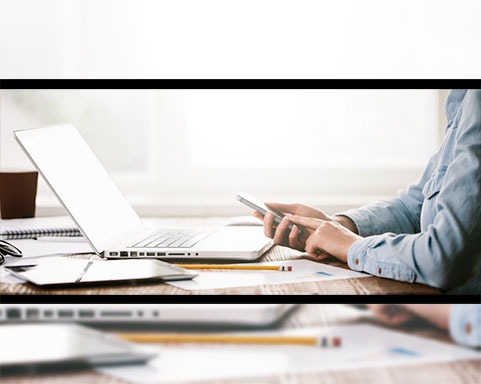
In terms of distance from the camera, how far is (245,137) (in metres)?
1.76

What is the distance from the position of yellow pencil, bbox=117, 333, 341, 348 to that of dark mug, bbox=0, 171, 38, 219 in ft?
1.55

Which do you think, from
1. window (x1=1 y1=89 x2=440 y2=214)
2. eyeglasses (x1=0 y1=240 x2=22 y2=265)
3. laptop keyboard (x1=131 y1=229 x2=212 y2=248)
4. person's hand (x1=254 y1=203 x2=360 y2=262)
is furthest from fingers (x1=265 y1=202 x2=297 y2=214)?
window (x1=1 y1=89 x2=440 y2=214)

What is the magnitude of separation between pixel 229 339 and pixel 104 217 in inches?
9.7

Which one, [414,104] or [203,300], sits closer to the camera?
[203,300]

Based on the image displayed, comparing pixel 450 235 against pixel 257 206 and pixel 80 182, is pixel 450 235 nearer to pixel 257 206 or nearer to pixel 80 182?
pixel 257 206

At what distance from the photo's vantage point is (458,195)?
0.80 metres

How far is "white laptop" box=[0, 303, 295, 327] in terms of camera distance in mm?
882

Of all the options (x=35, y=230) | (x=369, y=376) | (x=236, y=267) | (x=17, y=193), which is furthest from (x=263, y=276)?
(x=17, y=193)

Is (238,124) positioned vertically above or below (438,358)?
above
